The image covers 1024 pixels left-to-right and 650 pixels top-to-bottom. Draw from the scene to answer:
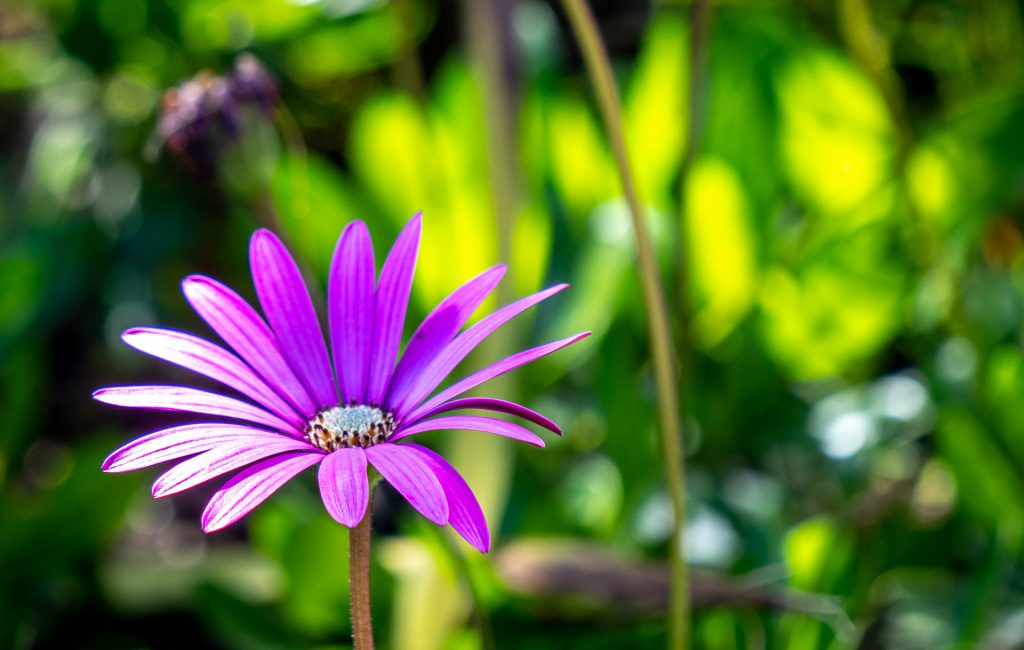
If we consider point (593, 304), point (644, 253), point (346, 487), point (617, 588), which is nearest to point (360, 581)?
point (346, 487)

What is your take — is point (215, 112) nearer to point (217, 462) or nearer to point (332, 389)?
point (332, 389)

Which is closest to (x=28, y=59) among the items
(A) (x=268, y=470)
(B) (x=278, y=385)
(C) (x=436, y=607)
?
(C) (x=436, y=607)

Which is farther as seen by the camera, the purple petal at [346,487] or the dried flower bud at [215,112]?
the dried flower bud at [215,112]

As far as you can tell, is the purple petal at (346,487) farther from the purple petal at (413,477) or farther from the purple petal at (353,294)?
the purple petal at (353,294)

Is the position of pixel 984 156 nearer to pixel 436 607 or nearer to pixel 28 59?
pixel 436 607

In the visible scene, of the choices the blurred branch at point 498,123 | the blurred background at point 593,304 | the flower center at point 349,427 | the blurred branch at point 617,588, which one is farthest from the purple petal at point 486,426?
the blurred branch at point 498,123
